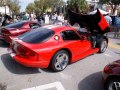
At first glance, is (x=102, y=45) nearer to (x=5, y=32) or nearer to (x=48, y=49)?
(x=48, y=49)

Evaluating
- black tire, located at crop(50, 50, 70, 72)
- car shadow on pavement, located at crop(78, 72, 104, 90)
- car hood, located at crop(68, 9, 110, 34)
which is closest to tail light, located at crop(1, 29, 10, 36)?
car hood, located at crop(68, 9, 110, 34)

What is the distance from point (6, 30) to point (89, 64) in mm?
4000

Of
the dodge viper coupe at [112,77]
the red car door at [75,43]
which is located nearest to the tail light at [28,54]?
the red car door at [75,43]

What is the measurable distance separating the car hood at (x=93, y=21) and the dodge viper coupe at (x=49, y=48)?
0.98 metres

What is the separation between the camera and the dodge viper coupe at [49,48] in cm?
555

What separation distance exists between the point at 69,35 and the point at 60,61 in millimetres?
1053

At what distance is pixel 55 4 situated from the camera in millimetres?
65625

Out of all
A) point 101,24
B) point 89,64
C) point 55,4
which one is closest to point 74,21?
point 101,24

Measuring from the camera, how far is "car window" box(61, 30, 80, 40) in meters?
6.50

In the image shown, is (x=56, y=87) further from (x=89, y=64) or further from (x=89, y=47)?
(x=89, y=47)

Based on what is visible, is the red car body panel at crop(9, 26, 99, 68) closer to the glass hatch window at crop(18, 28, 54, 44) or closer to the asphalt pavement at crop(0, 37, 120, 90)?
the glass hatch window at crop(18, 28, 54, 44)

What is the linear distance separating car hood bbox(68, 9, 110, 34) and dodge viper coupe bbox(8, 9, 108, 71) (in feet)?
3.20

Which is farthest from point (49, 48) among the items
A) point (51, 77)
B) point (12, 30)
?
point (12, 30)

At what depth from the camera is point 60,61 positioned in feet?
20.0
